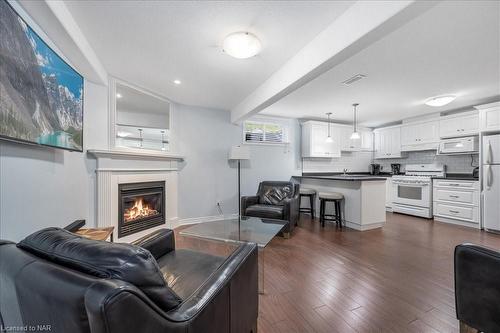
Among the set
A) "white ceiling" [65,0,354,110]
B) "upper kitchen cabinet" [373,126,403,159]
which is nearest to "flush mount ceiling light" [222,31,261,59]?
"white ceiling" [65,0,354,110]

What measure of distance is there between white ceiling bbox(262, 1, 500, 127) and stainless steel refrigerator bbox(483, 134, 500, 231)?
0.90 m

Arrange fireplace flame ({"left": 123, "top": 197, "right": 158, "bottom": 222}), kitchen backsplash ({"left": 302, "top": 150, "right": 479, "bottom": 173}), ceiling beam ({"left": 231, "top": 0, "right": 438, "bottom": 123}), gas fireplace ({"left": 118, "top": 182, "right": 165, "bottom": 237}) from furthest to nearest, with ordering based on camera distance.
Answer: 1. kitchen backsplash ({"left": 302, "top": 150, "right": 479, "bottom": 173})
2. fireplace flame ({"left": 123, "top": 197, "right": 158, "bottom": 222})
3. gas fireplace ({"left": 118, "top": 182, "right": 165, "bottom": 237})
4. ceiling beam ({"left": 231, "top": 0, "right": 438, "bottom": 123})

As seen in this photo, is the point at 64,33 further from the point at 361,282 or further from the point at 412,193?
the point at 412,193

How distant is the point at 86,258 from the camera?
723mm

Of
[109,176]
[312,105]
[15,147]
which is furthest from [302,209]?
[15,147]

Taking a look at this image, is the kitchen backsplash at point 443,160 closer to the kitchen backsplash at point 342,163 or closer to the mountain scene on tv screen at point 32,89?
the kitchen backsplash at point 342,163

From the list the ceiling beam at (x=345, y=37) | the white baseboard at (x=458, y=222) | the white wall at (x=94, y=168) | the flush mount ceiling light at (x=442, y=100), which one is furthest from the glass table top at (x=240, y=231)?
the white baseboard at (x=458, y=222)

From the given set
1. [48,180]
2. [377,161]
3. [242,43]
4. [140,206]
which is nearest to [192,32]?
[242,43]

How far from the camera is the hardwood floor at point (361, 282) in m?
1.57

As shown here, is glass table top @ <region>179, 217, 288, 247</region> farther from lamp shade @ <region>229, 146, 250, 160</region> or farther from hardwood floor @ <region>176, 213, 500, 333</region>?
lamp shade @ <region>229, 146, 250, 160</region>

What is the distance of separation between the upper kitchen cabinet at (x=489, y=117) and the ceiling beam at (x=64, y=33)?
6.14 meters

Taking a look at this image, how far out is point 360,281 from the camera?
2109 millimetres

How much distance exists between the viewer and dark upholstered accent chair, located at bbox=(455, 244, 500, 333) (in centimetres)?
109

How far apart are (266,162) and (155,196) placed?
2.56 meters
